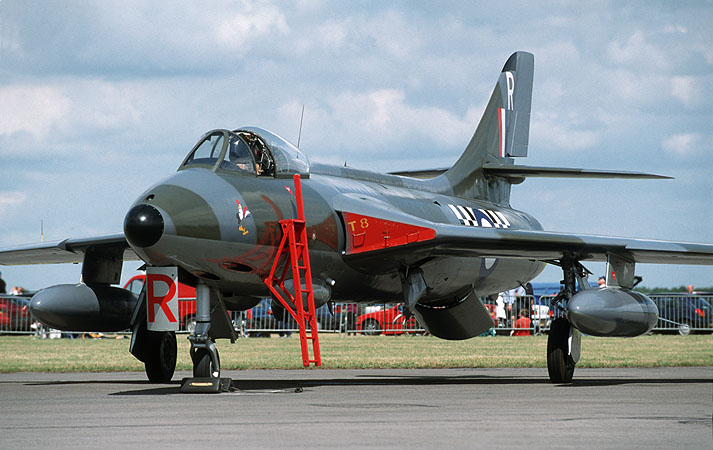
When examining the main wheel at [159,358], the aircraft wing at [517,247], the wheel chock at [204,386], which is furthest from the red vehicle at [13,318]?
the wheel chock at [204,386]

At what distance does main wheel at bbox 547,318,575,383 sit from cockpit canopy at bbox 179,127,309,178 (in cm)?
461

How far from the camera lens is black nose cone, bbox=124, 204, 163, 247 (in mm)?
11539

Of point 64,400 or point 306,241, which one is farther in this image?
point 306,241

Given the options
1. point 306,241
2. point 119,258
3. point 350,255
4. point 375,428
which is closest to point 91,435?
point 375,428

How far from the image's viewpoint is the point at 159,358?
605 inches

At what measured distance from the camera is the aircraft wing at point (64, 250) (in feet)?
52.4

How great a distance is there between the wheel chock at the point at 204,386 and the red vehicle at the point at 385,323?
25.5m

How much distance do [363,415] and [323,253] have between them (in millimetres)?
4925

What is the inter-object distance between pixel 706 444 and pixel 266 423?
3.43 m

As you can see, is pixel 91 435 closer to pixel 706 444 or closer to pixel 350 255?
pixel 706 444

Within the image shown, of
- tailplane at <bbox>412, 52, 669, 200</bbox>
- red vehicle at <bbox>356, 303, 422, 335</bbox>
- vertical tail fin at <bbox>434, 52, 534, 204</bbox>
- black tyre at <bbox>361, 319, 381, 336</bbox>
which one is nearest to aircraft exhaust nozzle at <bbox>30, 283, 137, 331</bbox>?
tailplane at <bbox>412, 52, 669, 200</bbox>

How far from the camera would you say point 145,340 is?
15.3m

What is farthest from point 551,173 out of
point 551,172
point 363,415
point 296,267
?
point 363,415

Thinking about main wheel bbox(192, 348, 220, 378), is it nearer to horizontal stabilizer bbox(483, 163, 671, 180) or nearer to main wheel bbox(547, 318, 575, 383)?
main wheel bbox(547, 318, 575, 383)
